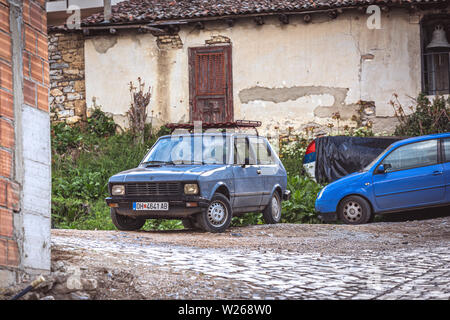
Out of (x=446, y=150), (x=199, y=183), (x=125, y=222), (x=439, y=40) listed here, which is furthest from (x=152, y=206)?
(x=439, y=40)

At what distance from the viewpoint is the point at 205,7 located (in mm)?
21609

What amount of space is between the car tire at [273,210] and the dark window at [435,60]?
8864 mm

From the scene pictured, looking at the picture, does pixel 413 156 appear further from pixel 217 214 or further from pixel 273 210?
pixel 217 214

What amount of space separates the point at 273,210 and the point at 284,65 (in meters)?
8.67

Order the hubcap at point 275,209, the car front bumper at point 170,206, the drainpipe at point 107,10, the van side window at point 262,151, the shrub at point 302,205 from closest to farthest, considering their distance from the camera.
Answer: the car front bumper at point 170,206 → the van side window at point 262,151 → the hubcap at point 275,209 → the shrub at point 302,205 → the drainpipe at point 107,10

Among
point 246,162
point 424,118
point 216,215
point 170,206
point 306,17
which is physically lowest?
point 216,215

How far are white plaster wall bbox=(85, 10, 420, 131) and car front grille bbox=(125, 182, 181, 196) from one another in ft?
33.4

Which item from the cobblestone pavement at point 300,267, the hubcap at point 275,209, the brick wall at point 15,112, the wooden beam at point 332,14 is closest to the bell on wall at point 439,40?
the wooden beam at point 332,14

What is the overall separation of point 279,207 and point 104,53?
1075 centimetres

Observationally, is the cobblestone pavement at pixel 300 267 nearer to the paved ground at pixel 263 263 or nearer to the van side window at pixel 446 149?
the paved ground at pixel 263 263

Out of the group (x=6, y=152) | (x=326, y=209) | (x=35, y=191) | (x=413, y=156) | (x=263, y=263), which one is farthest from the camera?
(x=326, y=209)

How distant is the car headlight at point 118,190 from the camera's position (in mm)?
11266
